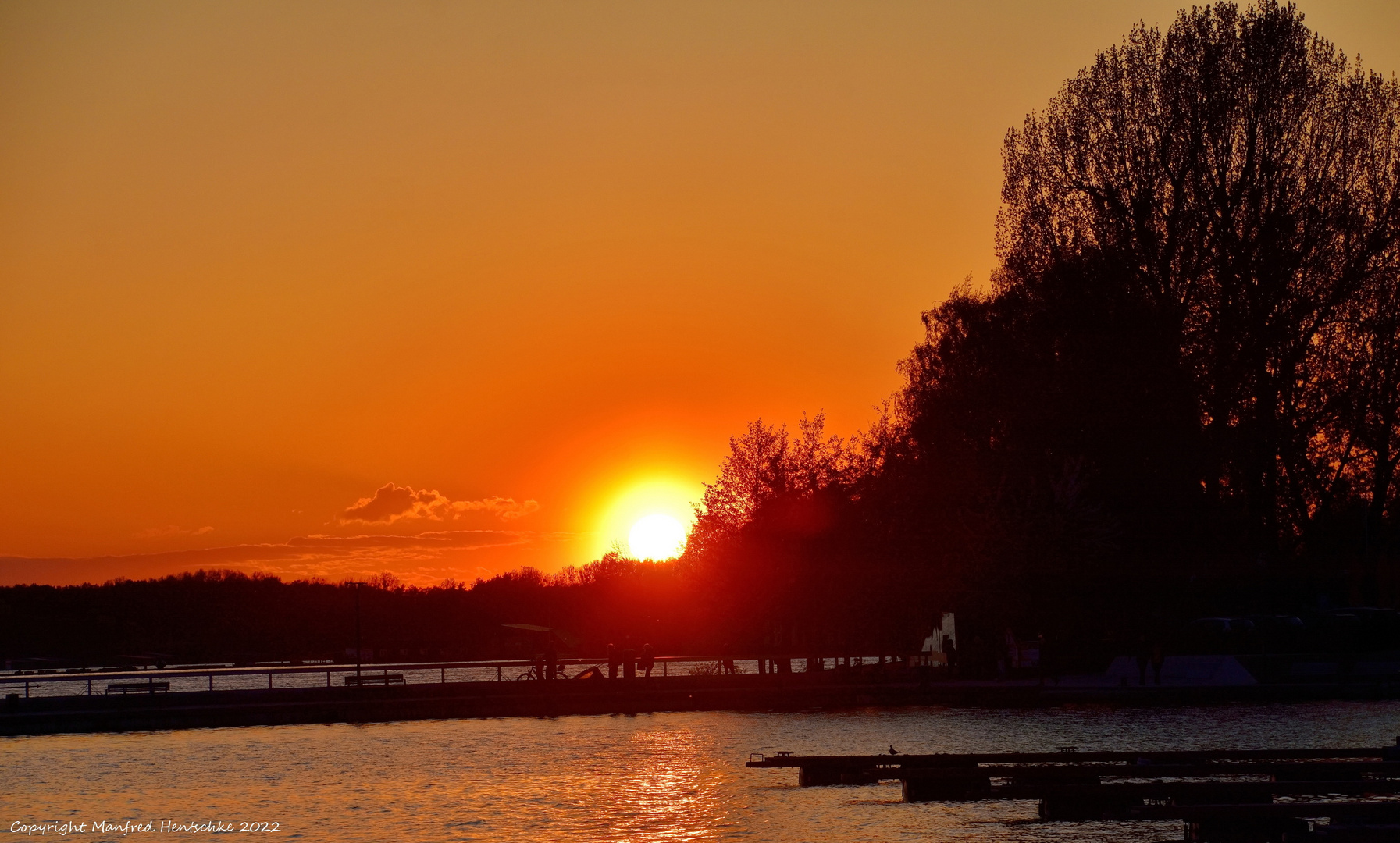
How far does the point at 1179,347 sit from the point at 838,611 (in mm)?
20388

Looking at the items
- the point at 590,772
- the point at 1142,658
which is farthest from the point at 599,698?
the point at 1142,658

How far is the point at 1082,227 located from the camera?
6244cm

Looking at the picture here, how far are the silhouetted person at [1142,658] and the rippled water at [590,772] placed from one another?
418cm

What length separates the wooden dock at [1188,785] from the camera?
2230cm

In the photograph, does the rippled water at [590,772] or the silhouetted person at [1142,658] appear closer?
the rippled water at [590,772]

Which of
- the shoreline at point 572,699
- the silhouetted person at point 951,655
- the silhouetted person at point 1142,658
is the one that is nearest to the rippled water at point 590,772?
the shoreline at point 572,699

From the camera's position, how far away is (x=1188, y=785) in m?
24.1

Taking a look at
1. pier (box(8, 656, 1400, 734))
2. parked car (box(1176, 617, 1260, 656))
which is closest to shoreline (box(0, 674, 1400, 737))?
pier (box(8, 656, 1400, 734))

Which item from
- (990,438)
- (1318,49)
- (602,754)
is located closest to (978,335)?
(990,438)

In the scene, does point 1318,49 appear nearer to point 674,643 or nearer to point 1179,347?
point 1179,347

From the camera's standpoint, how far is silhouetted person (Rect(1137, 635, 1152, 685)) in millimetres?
51656

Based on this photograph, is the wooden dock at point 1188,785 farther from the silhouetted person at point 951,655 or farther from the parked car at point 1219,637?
the parked car at point 1219,637

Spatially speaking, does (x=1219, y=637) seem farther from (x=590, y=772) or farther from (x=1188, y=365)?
(x=590, y=772)

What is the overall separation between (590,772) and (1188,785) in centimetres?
1609
